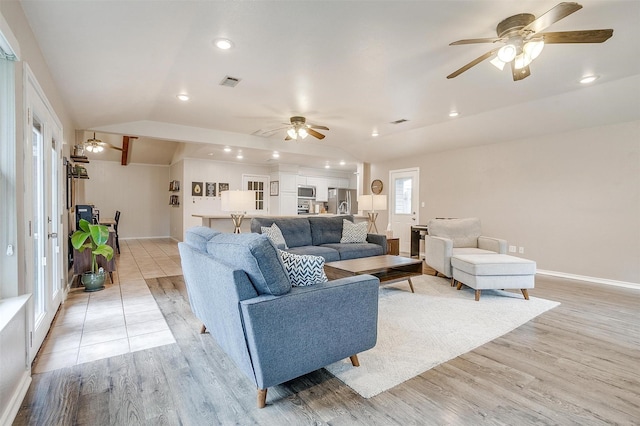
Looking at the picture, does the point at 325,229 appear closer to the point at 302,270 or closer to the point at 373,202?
the point at 373,202

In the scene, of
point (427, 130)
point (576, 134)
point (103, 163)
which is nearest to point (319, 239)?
point (427, 130)

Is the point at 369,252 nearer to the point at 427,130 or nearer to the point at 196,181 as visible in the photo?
the point at 427,130

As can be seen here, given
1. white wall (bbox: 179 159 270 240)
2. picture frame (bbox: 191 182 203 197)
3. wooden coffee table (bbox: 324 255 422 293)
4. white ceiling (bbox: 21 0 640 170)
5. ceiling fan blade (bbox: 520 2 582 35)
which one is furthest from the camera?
picture frame (bbox: 191 182 203 197)

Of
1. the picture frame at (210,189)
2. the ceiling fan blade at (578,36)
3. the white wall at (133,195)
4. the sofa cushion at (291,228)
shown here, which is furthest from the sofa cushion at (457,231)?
the white wall at (133,195)

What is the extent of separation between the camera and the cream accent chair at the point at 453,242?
4.31m

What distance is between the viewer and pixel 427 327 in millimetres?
2783

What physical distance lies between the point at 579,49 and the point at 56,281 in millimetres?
5649

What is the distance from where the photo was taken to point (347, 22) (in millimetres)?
2361

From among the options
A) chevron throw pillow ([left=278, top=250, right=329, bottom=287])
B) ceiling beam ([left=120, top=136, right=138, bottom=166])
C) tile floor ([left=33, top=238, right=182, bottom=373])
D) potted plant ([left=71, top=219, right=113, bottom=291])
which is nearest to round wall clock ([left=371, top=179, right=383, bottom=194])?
tile floor ([left=33, top=238, right=182, bottom=373])

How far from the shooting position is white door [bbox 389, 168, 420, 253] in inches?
286

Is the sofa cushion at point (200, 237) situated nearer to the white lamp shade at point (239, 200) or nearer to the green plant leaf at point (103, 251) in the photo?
the white lamp shade at point (239, 200)

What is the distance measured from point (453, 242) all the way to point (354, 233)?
4.95 feet

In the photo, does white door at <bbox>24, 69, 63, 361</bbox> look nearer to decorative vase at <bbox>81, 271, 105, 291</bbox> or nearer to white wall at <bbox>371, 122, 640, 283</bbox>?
decorative vase at <bbox>81, 271, 105, 291</bbox>

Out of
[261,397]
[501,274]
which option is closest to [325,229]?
[501,274]
